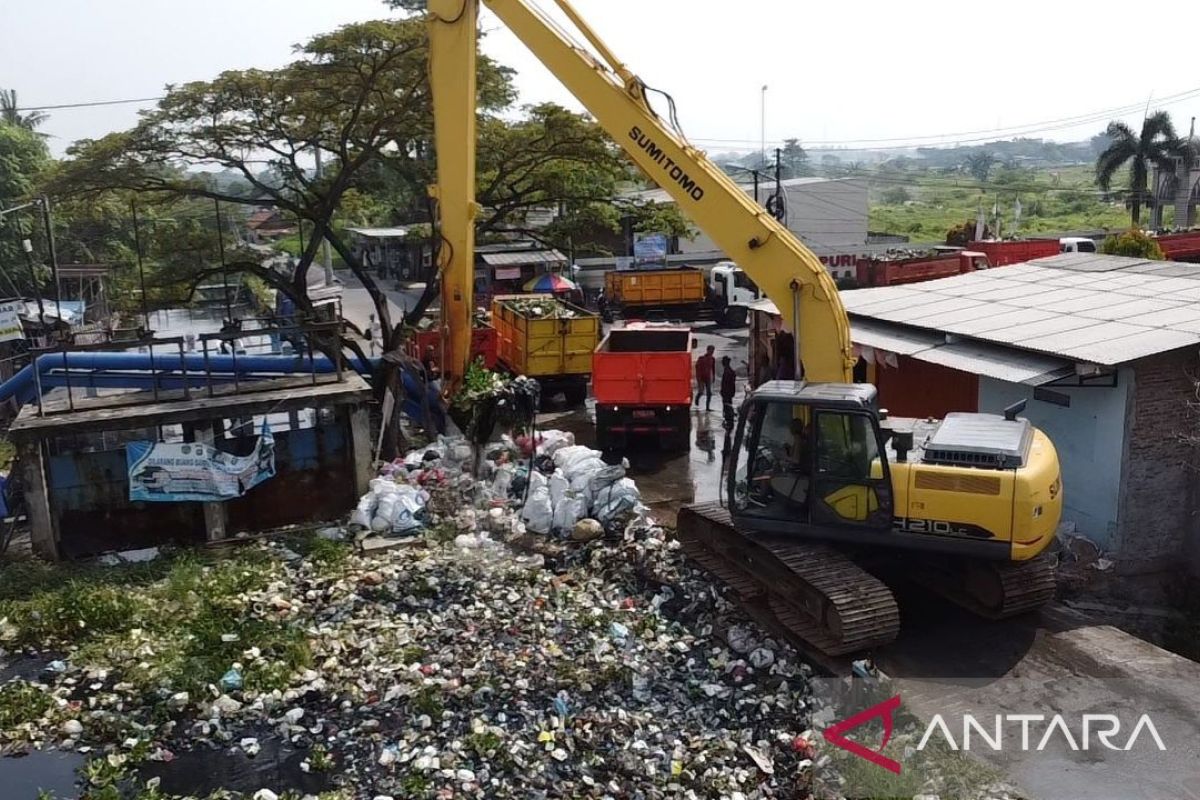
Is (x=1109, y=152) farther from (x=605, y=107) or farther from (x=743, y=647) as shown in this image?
(x=743, y=647)

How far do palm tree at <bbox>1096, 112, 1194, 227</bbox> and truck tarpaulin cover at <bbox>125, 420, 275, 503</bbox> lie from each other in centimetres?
4861

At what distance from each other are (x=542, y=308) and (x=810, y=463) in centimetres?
1183

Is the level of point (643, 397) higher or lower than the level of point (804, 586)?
higher

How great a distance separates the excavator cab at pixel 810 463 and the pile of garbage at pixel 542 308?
9857 mm

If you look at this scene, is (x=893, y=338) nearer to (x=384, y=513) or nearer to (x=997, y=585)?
(x=997, y=585)

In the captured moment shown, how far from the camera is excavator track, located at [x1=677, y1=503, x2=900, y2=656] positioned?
8094 mm

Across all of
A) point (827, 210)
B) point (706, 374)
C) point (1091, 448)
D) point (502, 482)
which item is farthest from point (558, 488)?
point (827, 210)

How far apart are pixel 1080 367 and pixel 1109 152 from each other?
151 ft

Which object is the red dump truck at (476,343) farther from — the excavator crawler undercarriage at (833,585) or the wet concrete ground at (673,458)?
the excavator crawler undercarriage at (833,585)

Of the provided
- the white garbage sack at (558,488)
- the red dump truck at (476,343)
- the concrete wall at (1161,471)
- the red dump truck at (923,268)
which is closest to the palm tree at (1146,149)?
the red dump truck at (923,268)

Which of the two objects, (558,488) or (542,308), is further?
(542,308)

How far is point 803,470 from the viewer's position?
8.96 metres

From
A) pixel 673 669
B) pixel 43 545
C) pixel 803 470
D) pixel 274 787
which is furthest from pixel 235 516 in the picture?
pixel 803 470

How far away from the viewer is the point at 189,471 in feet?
37.7
